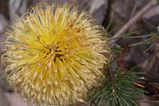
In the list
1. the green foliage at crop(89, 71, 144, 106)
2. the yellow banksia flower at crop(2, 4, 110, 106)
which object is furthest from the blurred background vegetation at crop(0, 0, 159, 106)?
the yellow banksia flower at crop(2, 4, 110, 106)

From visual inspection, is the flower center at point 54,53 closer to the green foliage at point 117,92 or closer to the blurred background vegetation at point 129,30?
the green foliage at point 117,92

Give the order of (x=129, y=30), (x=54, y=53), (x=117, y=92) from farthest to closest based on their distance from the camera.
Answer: (x=129, y=30) → (x=117, y=92) → (x=54, y=53)

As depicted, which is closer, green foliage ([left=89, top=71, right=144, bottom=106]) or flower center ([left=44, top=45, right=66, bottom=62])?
flower center ([left=44, top=45, right=66, bottom=62])

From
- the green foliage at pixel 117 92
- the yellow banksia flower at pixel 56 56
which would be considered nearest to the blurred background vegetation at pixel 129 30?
the green foliage at pixel 117 92

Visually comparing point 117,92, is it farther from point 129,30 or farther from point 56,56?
point 129,30

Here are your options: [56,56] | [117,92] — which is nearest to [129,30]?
[117,92]

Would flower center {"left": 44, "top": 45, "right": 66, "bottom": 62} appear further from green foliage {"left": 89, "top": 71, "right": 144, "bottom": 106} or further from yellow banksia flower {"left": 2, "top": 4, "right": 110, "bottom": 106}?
green foliage {"left": 89, "top": 71, "right": 144, "bottom": 106}

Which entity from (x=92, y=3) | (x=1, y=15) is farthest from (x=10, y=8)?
(x=92, y=3)
